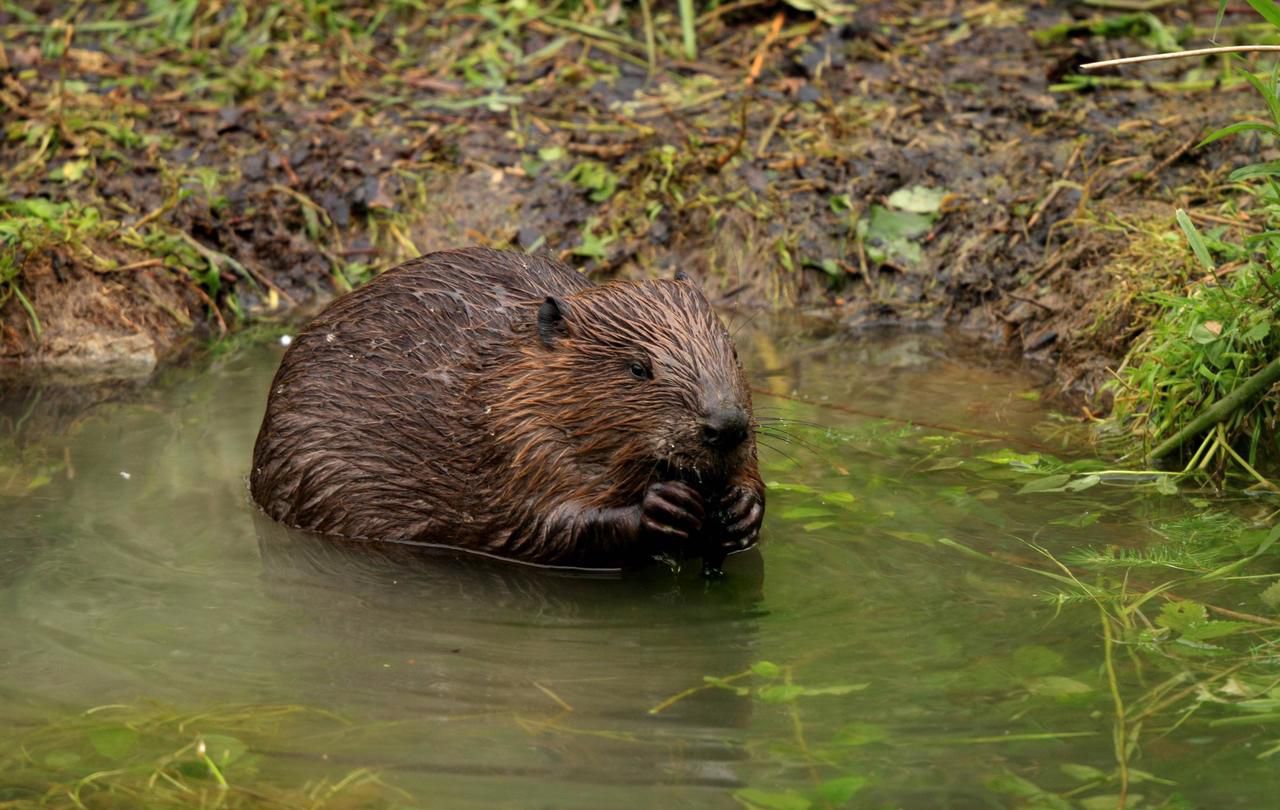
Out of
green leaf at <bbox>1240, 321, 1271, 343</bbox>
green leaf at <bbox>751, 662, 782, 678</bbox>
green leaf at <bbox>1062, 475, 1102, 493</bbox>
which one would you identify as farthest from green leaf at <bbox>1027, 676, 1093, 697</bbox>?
green leaf at <bbox>1240, 321, 1271, 343</bbox>

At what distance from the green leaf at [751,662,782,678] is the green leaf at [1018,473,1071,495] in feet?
4.75

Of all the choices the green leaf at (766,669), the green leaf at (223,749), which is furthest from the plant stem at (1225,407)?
the green leaf at (223,749)

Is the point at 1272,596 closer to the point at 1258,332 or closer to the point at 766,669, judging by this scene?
the point at 1258,332

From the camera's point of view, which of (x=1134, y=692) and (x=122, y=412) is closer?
(x=1134, y=692)

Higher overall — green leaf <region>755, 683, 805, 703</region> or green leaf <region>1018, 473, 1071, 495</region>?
green leaf <region>755, 683, 805, 703</region>

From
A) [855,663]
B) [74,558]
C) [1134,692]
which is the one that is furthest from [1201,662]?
[74,558]

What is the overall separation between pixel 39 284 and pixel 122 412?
1076 mm

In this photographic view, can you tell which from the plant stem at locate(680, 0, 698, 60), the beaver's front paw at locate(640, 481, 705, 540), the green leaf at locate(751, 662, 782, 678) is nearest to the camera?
the green leaf at locate(751, 662, 782, 678)

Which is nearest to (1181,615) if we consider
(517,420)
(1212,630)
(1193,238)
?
(1212,630)

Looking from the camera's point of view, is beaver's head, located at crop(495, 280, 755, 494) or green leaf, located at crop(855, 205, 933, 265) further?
green leaf, located at crop(855, 205, 933, 265)

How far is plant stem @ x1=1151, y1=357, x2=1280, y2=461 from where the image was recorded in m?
4.66

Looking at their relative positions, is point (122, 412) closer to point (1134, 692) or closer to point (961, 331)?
point (961, 331)

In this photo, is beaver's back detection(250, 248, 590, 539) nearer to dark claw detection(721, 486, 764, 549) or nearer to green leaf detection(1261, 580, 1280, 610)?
dark claw detection(721, 486, 764, 549)

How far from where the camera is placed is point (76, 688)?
3.74 m
